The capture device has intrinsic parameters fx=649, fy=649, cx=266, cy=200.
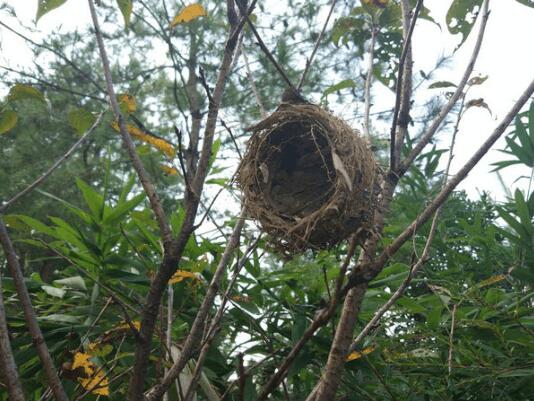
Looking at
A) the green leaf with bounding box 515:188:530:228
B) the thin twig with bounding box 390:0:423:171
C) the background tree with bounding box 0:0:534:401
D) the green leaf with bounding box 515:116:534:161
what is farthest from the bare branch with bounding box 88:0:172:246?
the green leaf with bounding box 515:116:534:161

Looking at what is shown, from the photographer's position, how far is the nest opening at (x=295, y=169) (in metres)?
1.56

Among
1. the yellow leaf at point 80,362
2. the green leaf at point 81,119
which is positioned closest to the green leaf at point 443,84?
the green leaf at point 81,119

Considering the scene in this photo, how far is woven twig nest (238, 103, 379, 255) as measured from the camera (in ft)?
4.67

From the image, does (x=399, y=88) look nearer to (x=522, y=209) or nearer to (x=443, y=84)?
(x=443, y=84)

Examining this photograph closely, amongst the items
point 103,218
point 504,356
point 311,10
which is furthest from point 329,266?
point 311,10

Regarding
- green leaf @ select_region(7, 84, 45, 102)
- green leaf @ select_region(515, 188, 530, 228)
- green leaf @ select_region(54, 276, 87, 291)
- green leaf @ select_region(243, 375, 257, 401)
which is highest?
green leaf @ select_region(515, 188, 530, 228)

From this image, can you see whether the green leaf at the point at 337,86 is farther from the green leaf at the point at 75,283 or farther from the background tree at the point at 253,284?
the green leaf at the point at 75,283

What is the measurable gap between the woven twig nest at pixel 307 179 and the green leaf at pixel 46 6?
0.55 metres

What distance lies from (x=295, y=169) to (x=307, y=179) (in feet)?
0.21

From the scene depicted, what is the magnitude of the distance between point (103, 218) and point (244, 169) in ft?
2.52

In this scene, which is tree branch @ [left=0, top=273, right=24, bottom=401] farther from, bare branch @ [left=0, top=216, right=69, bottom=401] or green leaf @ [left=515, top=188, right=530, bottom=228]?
green leaf @ [left=515, top=188, right=530, bottom=228]

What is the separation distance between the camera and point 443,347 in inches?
78.4

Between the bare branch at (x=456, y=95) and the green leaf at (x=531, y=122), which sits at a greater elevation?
Answer: the green leaf at (x=531, y=122)

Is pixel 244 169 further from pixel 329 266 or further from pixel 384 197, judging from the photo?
pixel 329 266
